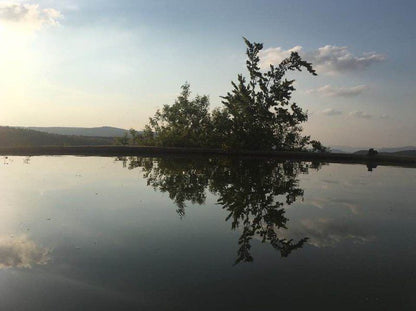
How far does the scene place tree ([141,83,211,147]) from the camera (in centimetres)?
6372

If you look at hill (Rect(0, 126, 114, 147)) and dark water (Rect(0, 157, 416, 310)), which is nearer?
dark water (Rect(0, 157, 416, 310))

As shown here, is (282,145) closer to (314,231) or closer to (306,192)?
(306,192)

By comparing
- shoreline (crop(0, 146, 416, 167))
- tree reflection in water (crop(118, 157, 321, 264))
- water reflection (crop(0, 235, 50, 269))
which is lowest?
water reflection (crop(0, 235, 50, 269))

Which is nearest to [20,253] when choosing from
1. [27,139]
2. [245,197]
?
[245,197]

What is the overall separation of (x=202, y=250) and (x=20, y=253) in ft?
17.6

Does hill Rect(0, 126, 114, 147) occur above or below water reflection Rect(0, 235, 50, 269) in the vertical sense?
above

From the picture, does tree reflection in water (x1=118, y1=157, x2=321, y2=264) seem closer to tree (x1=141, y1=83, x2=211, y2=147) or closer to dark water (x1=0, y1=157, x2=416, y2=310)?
dark water (x1=0, y1=157, x2=416, y2=310)

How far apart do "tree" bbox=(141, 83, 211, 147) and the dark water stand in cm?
4263

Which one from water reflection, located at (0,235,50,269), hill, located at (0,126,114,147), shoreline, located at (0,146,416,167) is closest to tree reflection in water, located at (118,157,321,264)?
water reflection, located at (0,235,50,269)

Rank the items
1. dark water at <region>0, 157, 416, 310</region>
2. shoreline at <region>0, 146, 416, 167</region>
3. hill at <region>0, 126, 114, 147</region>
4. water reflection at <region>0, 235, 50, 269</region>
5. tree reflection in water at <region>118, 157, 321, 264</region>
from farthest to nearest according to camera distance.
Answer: hill at <region>0, 126, 114, 147</region>
shoreline at <region>0, 146, 416, 167</region>
tree reflection in water at <region>118, 157, 321, 264</region>
water reflection at <region>0, 235, 50, 269</region>
dark water at <region>0, 157, 416, 310</region>

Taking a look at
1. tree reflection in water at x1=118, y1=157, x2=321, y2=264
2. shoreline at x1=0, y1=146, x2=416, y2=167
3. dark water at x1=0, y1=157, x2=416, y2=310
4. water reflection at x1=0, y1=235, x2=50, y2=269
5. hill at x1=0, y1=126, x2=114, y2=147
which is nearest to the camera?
dark water at x1=0, y1=157, x2=416, y2=310

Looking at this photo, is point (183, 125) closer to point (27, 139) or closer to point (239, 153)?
point (239, 153)

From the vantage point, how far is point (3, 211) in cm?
1425

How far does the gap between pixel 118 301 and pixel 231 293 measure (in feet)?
8.22
